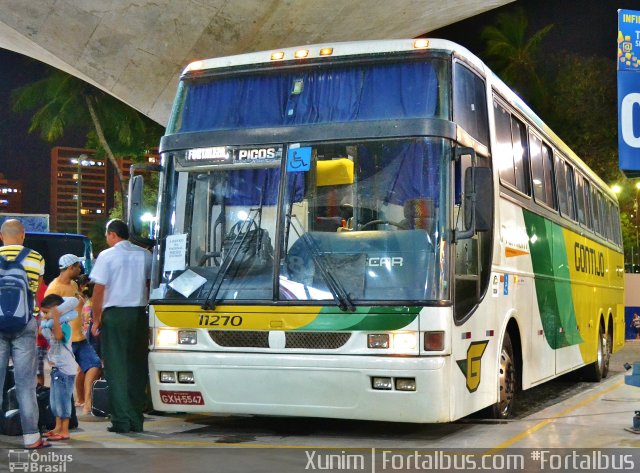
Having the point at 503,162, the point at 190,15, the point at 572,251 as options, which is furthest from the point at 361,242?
the point at 190,15

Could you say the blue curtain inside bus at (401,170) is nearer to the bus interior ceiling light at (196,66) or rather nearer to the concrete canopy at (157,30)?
the bus interior ceiling light at (196,66)

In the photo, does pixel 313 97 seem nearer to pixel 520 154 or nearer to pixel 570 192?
pixel 520 154

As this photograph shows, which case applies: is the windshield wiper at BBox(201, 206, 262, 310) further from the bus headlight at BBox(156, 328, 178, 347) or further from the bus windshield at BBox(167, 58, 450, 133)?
the bus windshield at BBox(167, 58, 450, 133)

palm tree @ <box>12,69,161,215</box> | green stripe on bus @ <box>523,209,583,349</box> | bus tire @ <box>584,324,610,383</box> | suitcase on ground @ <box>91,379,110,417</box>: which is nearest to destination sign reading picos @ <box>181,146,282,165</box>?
suitcase on ground @ <box>91,379,110,417</box>

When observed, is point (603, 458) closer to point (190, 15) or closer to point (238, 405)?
point (238, 405)

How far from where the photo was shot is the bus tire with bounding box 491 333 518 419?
9523 millimetres

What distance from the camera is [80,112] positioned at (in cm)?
3688

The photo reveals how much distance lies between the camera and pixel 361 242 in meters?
7.98

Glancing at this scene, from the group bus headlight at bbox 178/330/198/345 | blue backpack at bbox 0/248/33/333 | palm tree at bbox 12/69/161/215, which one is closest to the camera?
blue backpack at bbox 0/248/33/333

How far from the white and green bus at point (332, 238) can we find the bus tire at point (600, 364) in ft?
22.7

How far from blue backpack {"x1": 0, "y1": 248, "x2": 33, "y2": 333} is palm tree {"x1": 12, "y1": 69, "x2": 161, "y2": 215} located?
96.7ft

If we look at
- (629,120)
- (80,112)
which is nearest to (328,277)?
(629,120)

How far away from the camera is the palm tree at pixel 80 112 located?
3641cm

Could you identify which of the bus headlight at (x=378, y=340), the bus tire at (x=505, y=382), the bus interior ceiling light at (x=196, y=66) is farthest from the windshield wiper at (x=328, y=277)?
the bus tire at (x=505, y=382)
